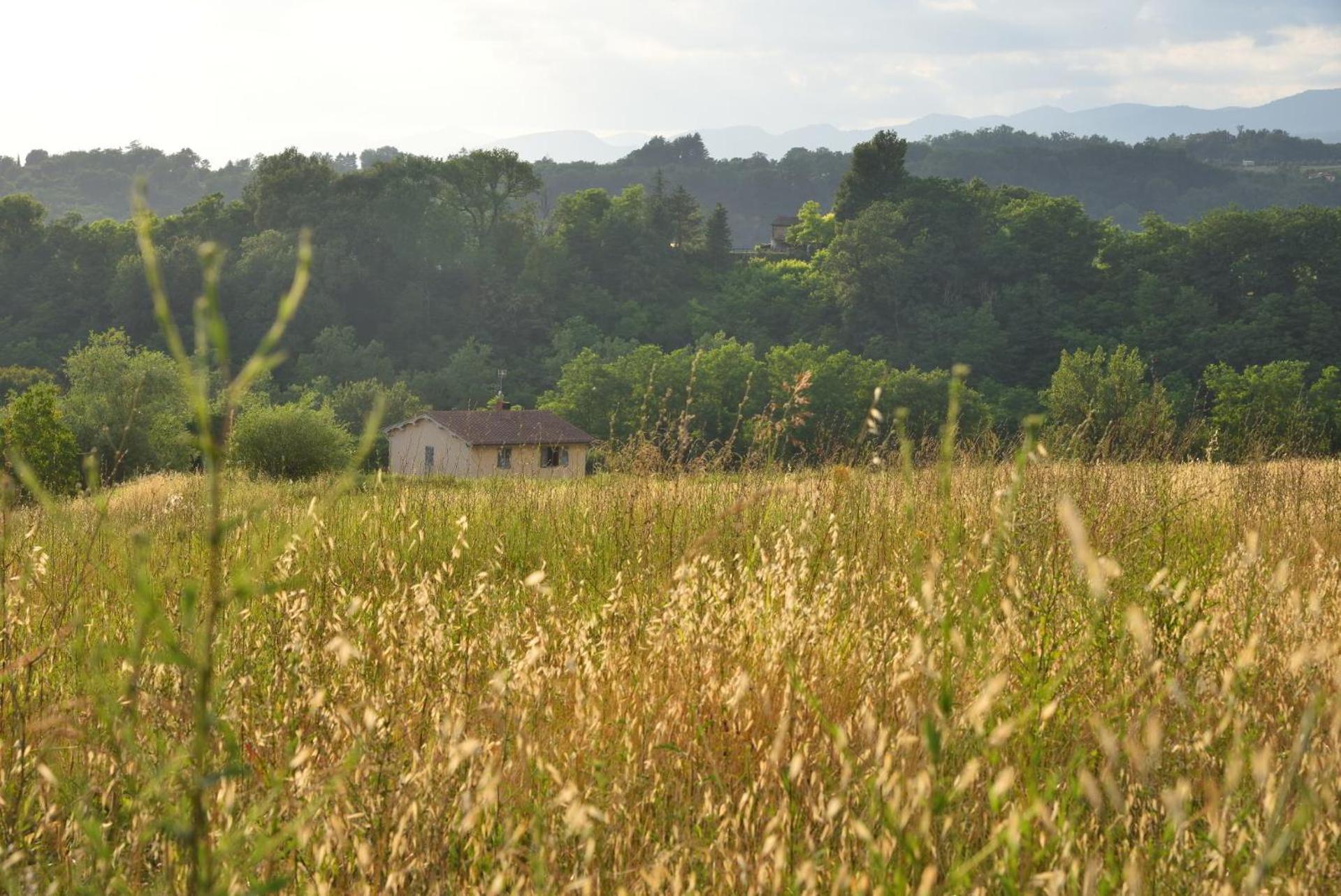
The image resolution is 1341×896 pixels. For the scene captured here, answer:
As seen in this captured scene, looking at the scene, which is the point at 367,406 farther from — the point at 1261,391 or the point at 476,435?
the point at 1261,391

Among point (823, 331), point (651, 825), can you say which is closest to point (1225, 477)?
point (651, 825)

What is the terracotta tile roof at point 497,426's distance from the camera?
149ft

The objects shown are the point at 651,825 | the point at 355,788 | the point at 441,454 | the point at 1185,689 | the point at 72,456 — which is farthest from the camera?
the point at 441,454

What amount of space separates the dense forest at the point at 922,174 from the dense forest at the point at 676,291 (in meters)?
39.5

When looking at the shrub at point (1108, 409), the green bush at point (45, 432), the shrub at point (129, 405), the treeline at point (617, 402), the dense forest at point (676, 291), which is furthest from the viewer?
the dense forest at point (676, 291)

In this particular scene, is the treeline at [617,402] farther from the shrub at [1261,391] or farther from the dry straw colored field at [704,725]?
the dry straw colored field at [704,725]

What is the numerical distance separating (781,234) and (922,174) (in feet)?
129

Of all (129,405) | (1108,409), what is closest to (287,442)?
(129,405)

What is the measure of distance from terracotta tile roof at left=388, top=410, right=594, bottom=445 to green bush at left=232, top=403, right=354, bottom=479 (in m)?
6.43

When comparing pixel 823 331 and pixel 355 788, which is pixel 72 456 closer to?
pixel 355 788

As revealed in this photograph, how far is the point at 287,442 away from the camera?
38.1 m

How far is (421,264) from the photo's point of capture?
79.6 meters

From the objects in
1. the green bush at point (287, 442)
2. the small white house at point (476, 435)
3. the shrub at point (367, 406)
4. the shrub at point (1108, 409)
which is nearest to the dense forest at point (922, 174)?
the shrub at point (367, 406)

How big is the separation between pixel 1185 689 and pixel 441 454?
4636 cm
